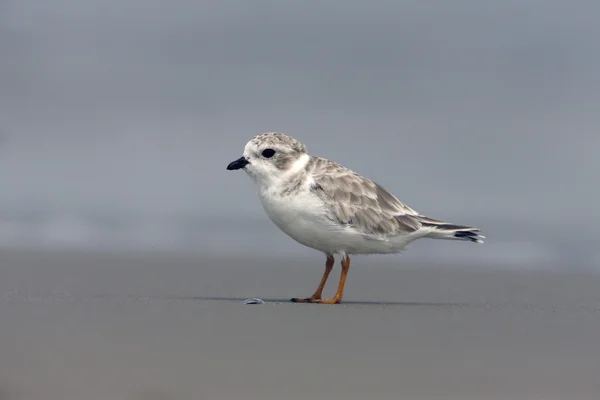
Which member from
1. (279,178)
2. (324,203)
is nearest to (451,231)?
(324,203)

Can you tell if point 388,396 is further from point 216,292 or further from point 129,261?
point 129,261

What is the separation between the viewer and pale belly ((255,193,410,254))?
9.01 metres

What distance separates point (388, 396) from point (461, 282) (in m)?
6.02

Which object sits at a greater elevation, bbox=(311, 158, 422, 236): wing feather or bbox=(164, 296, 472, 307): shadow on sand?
bbox=(311, 158, 422, 236): wing feather

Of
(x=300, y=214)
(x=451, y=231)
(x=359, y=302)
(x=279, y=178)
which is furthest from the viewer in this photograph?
(x=451, y=231)

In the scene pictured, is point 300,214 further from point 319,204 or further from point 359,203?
point 359,203

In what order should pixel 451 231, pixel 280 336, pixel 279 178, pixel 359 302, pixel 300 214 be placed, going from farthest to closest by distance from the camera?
pixel 451 231
pixel 359 302
pixel 279 178
pixel 300 214
pixel 280 336

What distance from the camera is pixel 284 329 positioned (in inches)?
282

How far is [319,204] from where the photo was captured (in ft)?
29.7

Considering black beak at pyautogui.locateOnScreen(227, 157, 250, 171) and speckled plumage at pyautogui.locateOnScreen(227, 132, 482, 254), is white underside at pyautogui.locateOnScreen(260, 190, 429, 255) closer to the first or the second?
speckled plumage at pyautogui.locateOnScreen(227, 132, 482, 254)

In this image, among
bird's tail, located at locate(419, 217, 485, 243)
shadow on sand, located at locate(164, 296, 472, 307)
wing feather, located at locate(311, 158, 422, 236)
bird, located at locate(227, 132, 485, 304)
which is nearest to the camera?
shadow on sand, located at locate(164, 296, 472, 307)

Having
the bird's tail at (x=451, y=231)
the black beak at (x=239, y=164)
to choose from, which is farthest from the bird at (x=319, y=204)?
the bird's tail at (x=451, y=231)

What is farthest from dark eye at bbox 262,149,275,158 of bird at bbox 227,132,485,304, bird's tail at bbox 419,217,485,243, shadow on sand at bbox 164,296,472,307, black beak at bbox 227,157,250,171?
bird's tail at bbox 419,217,485,243

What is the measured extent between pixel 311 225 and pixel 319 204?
7.4 inches
